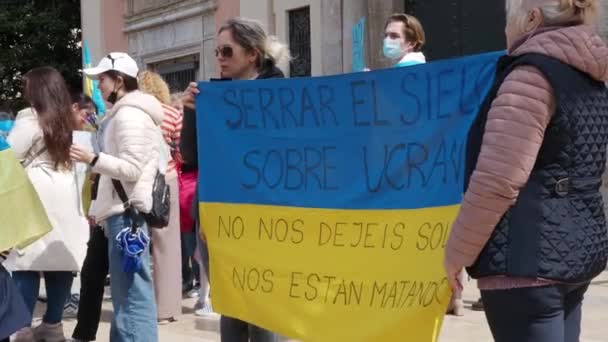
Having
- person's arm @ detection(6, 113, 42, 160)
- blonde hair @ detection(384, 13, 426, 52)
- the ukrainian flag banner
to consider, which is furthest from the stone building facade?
the ukrainian flag banner

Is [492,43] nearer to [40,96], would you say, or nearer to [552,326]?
[40,96]

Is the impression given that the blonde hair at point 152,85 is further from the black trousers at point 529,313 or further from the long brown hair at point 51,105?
the black trousers at point 529,313

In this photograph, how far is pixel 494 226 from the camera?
9.80 feet

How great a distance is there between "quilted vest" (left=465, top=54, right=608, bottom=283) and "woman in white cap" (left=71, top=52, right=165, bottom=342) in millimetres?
2726

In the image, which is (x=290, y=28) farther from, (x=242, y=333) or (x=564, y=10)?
(x=564, y=10)

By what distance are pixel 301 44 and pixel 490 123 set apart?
38.6 feet

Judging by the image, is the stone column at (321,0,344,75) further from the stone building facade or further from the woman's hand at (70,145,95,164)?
the woman's hand at (70,145,95,164)

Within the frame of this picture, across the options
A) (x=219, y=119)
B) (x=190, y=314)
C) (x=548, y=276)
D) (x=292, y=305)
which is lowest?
(x=190, y=314)

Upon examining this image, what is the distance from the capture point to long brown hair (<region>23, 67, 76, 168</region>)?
20.7ft

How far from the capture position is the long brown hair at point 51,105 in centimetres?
631

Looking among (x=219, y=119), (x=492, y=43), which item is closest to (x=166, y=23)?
(x=492, y=43)

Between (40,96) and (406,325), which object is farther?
(40,96)

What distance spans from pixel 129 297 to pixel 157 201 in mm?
523

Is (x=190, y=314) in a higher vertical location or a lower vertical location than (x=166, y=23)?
lower
